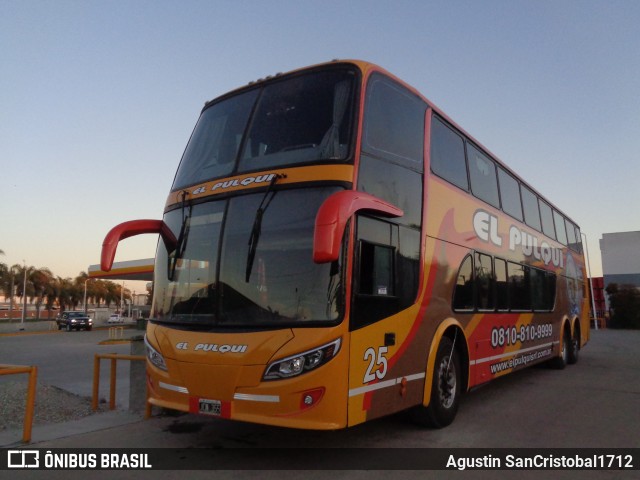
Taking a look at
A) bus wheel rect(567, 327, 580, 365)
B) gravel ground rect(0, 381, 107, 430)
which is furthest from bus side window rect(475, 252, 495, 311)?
bus wheel rect(567, 327, 580, 365)

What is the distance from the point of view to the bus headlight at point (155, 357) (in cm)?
540

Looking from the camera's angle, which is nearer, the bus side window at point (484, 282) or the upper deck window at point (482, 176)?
the bus side window at point (484, 282)

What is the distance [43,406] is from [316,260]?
6385 mm

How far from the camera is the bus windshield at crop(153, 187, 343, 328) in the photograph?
473cm

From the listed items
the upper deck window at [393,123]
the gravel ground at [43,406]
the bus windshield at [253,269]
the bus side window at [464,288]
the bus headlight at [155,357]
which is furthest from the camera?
the gravel ground at [43,406]

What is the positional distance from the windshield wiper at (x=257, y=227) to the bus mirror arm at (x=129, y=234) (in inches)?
46.7

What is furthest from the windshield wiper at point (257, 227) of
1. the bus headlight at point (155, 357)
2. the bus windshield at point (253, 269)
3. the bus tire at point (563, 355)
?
the bus tire at point (563, 355)

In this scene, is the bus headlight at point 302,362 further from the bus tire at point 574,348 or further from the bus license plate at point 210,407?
the bus tire at point 574,348

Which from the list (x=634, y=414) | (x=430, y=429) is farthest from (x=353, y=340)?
(x=634, y=414)

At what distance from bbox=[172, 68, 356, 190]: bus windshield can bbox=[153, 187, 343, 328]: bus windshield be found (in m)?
0.49

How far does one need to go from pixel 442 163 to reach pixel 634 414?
15.3 feet

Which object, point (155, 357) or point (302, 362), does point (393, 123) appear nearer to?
point (302, 362)

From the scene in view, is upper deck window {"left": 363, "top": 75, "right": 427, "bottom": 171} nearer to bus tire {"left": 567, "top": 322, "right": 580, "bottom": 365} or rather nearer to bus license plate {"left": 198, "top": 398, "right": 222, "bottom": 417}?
bus license plate {"left": 198, "top": 398, "right": 222, "bottom": 417}

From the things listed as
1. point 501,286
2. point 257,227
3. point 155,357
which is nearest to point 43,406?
point 155,357
